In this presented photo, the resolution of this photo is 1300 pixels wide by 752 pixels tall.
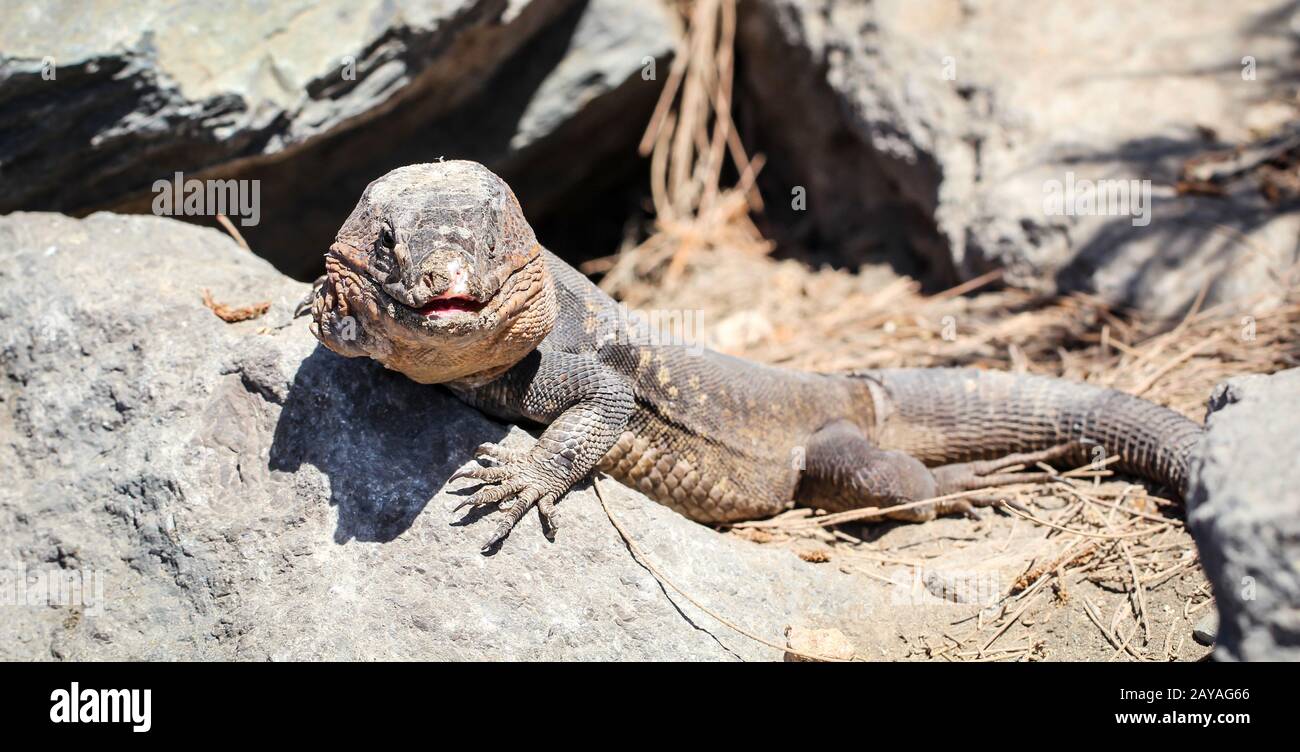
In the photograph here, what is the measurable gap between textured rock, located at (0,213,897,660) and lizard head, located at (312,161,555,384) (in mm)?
455

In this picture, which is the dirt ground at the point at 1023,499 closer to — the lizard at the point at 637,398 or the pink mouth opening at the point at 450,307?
the lizard at the point at 637,398

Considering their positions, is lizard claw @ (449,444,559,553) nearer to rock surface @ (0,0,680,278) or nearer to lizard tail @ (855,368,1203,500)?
lizard tail @ (855,368,1203,500)

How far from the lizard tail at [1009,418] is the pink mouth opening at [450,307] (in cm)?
237

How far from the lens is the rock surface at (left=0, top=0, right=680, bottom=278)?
4852mm

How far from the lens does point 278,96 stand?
5188 mm

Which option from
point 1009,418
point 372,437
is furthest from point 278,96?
point 1009,418

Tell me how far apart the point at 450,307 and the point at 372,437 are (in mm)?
865

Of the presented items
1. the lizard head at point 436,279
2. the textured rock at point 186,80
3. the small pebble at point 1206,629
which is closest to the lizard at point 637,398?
the lizard head at point 436,279

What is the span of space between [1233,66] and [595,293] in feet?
16.0

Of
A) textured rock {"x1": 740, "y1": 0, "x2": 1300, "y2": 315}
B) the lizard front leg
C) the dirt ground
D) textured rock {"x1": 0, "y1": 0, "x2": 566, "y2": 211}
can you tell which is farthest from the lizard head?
textured rock {"x1": 740, "y1": 0, "x2": 1300, "y2": 315}

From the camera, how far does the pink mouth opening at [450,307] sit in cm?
319

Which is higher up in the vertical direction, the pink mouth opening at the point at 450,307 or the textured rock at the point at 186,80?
the textured rock at the point at 186,80

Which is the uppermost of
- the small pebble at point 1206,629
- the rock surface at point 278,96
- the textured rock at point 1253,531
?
the rock surface at point 278,96

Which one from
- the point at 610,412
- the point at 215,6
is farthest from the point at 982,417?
the point at 215,6
